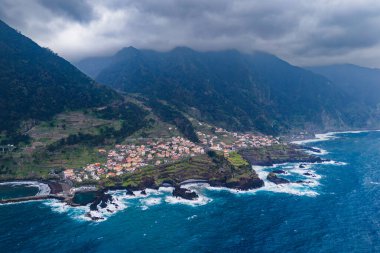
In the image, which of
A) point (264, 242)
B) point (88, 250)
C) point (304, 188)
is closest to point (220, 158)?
point (304, 188)

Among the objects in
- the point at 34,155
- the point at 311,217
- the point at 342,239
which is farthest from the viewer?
the point at 34,155

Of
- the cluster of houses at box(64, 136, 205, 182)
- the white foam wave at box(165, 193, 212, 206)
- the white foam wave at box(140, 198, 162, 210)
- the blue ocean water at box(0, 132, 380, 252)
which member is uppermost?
the cluster of houses at box(64, 136, 205, 182)

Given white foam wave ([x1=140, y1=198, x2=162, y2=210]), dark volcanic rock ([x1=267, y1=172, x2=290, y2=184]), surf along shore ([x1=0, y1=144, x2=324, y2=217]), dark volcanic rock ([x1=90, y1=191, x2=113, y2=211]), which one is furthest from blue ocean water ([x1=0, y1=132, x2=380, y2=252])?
dark volcanic rock ([x1=267, y1=172, x2=290, y2=184])

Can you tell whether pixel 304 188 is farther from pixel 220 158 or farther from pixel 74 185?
pixel 74 185

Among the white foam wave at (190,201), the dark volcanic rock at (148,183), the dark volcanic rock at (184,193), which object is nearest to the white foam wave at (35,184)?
the dark volcanic rock at (148,183)

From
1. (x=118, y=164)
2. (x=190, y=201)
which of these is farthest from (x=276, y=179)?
(x=118, y=164)

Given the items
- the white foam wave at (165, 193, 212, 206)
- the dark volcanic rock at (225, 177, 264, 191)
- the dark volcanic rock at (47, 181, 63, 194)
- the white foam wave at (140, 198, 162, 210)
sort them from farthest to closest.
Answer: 1. the dark volcanic rock at (225, 177, 264, 191)
2. the dark volcanic rock at (47, 181, 63, 194)
3. the white foam wave at (165, 193, 212, 206)
4. the white foam wave at (140, 198, 162, 210)

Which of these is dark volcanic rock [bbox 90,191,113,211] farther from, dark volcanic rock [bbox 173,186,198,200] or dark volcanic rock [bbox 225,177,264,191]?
dark volcanic rock [bbox 225,177,264,191]

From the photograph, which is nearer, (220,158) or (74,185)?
(74,185)

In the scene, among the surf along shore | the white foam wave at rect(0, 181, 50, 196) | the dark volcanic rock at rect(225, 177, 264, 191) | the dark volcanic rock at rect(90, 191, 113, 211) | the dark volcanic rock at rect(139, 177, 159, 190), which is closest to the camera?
the dark volcanic rock at rect(90, 191, 113, 211)
